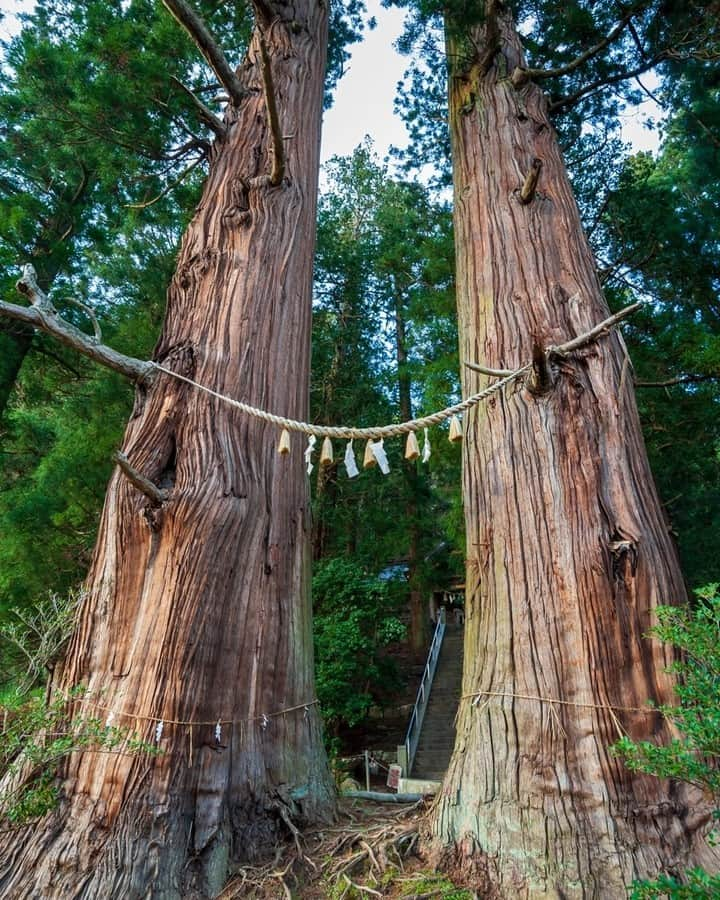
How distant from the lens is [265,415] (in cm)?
257

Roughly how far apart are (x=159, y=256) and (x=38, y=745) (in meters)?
7.49

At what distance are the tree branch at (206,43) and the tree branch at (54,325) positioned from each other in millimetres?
1744

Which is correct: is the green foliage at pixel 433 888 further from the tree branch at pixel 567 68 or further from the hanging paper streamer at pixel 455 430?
the tree branch at pixel 567 68

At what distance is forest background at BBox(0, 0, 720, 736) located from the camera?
4.75 m

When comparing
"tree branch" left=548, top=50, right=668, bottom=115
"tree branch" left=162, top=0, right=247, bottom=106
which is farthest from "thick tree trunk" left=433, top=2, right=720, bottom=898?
"tree branch" left=162, top=0, right=247, bottom=106

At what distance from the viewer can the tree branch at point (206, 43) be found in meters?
3.14

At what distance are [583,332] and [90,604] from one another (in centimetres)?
265

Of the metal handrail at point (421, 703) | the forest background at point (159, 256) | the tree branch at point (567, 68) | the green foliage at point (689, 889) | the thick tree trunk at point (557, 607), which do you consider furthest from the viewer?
the metal handrail at point (421, 703)

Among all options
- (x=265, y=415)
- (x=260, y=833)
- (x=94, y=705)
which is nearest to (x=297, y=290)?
(x=265, y=415)

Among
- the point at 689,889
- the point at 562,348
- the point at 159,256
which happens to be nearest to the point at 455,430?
the point at 562,348

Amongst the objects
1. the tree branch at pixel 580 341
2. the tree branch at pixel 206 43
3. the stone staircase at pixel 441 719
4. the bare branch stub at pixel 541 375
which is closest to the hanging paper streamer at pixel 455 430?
the bare branch stub at pixel 541 375

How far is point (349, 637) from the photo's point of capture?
7762mm

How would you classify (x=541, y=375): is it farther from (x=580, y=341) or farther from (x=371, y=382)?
(x=371, y=382)

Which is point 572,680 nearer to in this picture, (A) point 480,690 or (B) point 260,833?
(A) point 480,690
